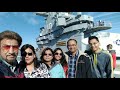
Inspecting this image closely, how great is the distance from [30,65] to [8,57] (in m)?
0.41

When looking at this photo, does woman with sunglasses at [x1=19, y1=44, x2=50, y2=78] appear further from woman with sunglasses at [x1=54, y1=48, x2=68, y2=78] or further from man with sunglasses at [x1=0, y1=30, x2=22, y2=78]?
woman with sunglasses at [x1=54, y1=48, x2=68, y2=78]

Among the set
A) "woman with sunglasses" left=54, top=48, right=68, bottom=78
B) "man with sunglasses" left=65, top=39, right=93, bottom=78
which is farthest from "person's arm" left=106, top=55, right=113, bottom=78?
"woman with sunglasses" left=54, top=48, right=68, bottom=78

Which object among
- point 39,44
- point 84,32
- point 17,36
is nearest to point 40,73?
point 39,44

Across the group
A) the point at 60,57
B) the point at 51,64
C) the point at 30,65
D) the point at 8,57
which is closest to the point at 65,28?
the point at 60,57

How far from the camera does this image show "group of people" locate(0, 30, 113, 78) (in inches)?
142

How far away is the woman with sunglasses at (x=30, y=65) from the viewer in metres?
3.61

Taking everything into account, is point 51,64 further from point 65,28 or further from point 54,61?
point 65,28

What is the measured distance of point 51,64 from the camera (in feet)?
12.1

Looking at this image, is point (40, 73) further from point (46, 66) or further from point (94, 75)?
point (94, 75)
